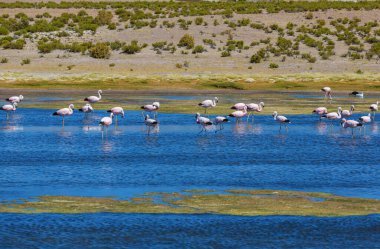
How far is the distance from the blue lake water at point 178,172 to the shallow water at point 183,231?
19 millimetres

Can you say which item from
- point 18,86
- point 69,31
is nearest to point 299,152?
point 18,86

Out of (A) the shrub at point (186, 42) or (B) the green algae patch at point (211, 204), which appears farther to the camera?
(A) the shrub at point (186, 42)

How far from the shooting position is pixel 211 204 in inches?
762

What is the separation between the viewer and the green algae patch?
18.7 metres

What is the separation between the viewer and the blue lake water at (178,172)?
16625mm

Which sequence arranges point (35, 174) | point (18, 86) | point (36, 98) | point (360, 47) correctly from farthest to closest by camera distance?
1. point (360, 47)
2. point (18, 86)
3. point (36, 98)
4. point (35, 174)

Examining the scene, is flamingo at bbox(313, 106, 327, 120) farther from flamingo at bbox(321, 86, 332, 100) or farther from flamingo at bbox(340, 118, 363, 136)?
flamingo at bbox(321, 86, 332, 100)

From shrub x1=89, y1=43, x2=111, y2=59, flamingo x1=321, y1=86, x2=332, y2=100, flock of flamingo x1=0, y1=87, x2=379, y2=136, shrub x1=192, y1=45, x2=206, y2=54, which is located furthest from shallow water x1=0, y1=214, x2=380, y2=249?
shrub x1=192, y1=45, x2=206, y2=54

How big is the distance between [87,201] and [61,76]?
128ft

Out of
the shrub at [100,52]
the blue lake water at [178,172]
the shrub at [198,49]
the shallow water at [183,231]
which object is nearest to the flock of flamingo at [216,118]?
the blue lake water at [178,172]

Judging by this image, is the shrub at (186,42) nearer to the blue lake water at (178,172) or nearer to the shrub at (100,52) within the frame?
the shrub at (100,52)

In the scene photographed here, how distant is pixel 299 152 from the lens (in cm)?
2800

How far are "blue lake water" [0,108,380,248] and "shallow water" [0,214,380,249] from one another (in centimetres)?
2

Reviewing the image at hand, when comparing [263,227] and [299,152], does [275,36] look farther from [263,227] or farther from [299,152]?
[263,227]
